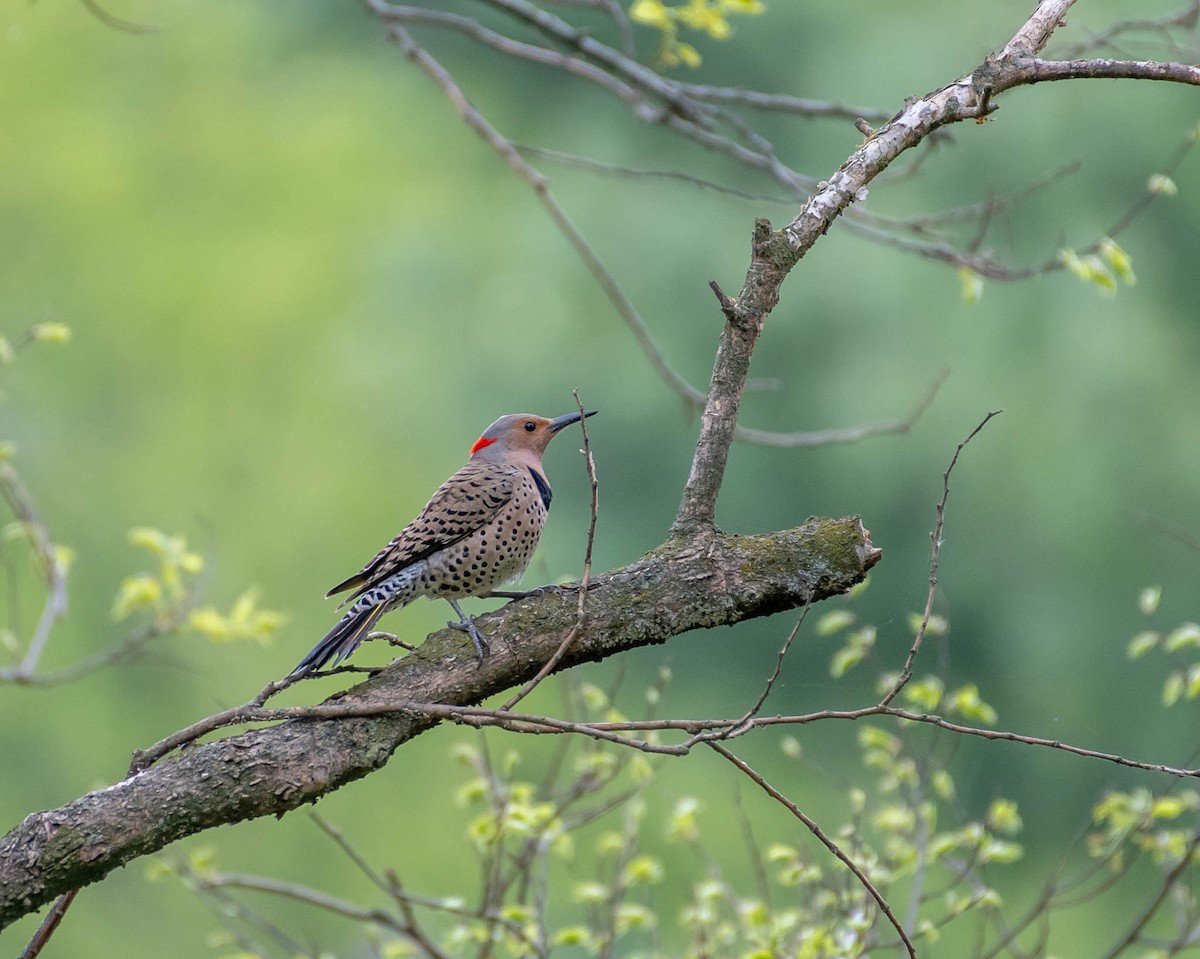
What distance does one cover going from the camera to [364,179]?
53.2 feet

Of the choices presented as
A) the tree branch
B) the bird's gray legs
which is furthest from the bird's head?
the bird's gray legs

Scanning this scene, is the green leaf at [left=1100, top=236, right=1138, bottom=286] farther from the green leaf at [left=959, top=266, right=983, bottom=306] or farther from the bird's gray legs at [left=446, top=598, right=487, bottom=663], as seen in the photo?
the bird's gray legs at [left=446, top=598, right=487, bottom=663]

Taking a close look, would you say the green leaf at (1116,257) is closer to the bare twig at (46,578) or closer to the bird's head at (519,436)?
the bird's head at (519,436)

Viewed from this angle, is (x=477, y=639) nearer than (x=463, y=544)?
Yes

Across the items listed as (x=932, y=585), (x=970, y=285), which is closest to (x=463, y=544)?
(x=932, y=585)

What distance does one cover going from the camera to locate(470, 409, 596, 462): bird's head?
13.2 ft

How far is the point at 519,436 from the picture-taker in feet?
13.4

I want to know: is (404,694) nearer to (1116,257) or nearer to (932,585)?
(932,585)

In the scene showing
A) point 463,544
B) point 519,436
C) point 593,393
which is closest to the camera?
point 463,544

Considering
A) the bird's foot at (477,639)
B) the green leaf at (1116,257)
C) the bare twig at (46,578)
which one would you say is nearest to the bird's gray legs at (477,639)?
the bird's foot at (477,639)

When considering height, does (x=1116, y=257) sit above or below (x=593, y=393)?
below

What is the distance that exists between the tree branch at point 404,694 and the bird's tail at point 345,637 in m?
0.40

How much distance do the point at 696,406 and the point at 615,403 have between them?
24.5 feet

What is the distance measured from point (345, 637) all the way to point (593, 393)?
9.18 m
